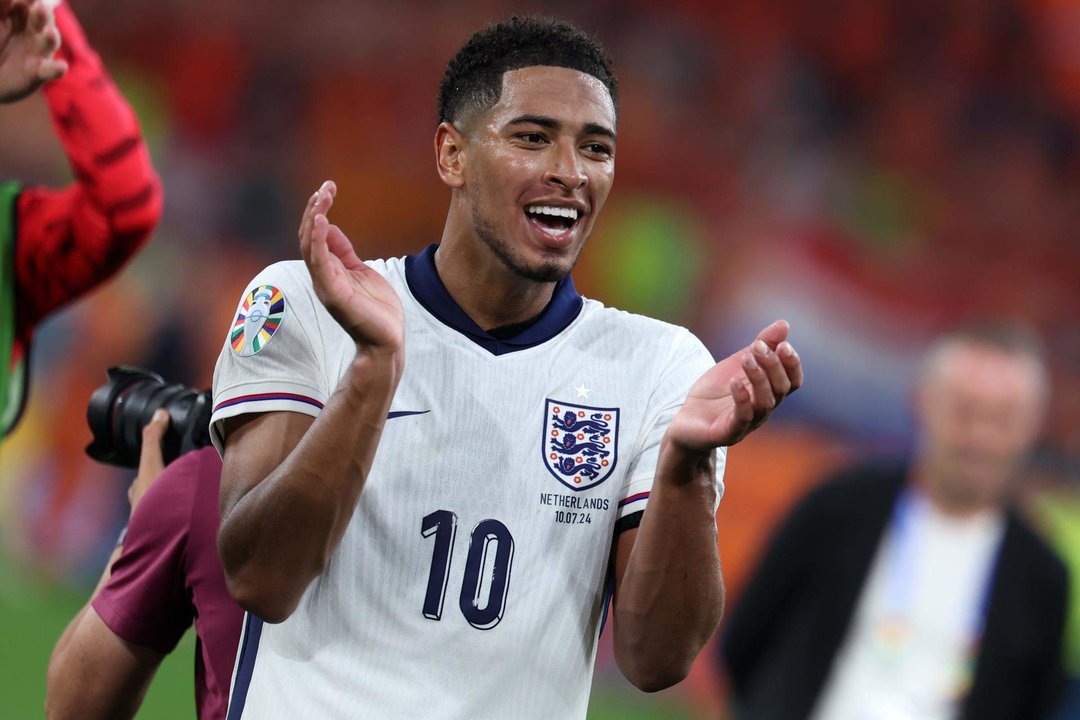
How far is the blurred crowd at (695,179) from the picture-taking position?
25.3 feet

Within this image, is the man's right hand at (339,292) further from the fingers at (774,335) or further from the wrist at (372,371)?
the fingers at (774,335)

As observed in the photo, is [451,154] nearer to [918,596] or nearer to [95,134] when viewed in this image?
[95,134]

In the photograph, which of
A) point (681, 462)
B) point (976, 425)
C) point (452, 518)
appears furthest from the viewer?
point (976, 425)

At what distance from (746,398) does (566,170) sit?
0.48 m

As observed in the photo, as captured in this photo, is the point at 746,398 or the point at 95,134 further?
the point at 95,134

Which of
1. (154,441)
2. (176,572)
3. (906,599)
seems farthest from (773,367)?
(906,599)

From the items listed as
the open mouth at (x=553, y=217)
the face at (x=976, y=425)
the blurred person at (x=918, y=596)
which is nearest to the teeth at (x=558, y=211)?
the open mouth at (x=553, y=217)

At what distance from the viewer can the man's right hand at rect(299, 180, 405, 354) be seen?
1.76 m

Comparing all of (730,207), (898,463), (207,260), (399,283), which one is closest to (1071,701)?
(898,463)

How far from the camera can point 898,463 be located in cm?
336

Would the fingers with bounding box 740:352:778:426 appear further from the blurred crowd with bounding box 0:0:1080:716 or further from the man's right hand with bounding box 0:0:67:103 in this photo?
the blurred crowd with bounding box 0:0:1080:716

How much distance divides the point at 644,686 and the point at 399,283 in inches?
26.1

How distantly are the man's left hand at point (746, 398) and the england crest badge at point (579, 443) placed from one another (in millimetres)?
203

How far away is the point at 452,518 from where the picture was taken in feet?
6.37
